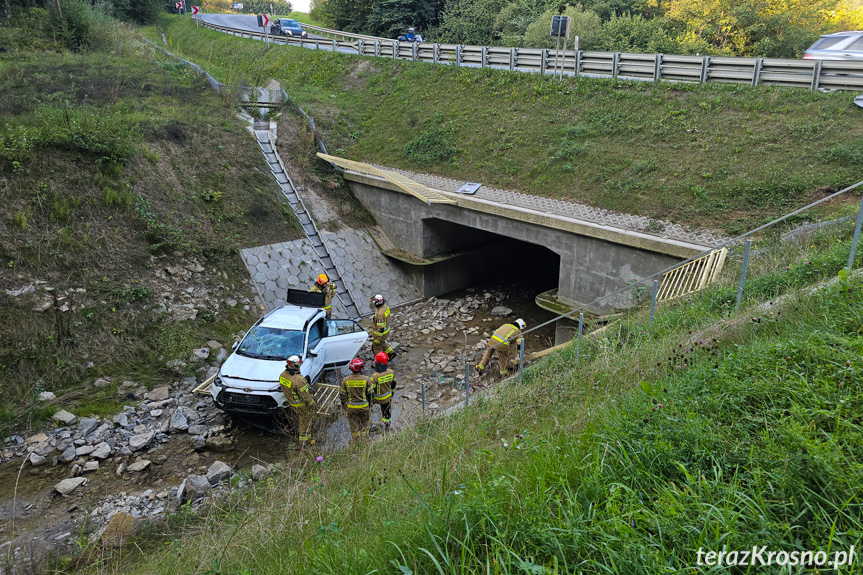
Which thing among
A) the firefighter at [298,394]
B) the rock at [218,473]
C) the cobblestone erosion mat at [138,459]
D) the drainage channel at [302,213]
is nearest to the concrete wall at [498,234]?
the drainage channel at [302,213]

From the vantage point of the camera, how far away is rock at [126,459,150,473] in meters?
8.42

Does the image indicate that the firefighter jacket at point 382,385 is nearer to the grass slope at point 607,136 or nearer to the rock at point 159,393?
the rock at point 159,393

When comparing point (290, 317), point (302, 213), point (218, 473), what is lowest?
point (218, 473)

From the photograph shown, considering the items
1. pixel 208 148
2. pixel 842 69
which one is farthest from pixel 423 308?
pixel 842 69

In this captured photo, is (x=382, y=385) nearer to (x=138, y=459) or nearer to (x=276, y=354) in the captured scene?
(x=276, y=354)

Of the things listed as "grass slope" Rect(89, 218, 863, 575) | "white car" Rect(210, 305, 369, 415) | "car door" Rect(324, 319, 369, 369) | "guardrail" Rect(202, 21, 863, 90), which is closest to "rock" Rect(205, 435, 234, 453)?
"white car" Rect(210, 305, 369, 415)

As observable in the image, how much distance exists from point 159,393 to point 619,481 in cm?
966

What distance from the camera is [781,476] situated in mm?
2943

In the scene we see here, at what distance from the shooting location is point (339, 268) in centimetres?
1623

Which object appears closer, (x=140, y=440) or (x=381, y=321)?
(x=140, y=440)

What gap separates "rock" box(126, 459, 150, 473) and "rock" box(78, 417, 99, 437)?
1.38 m

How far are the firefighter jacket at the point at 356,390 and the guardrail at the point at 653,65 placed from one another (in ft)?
46.6

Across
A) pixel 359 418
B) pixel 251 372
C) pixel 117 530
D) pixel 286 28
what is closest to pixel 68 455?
pixel 251 372

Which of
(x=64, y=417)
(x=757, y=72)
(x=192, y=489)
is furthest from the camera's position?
(x=757, y=72)
